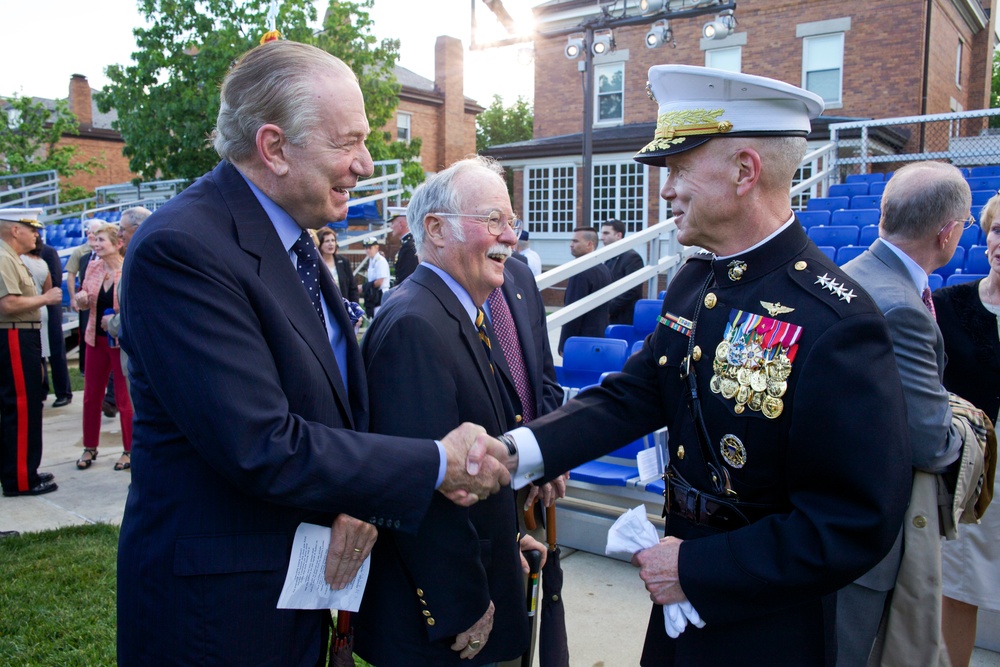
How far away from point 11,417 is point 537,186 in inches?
680

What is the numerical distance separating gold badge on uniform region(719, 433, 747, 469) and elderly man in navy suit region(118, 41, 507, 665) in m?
0.59

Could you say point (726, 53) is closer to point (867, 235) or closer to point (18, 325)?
point (867, 235)

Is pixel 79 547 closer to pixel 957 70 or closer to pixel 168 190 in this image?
pixel 168 190

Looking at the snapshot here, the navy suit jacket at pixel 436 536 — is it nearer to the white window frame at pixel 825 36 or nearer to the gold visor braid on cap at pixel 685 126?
the gold visor braid on cap at pixel 685 126

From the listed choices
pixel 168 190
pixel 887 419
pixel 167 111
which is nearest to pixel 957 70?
pixel 167 111

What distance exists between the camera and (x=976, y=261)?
750 cm

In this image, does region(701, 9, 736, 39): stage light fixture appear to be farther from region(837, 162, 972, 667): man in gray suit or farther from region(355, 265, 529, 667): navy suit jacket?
region(355, 265, 529, 667): navy suit jacket

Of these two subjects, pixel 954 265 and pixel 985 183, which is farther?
pixel 985 183

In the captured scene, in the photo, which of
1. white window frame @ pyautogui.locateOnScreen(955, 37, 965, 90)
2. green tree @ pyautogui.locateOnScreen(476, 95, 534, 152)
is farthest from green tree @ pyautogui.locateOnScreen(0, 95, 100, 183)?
green tree @ pyautogui.locateOnScreen(476, 95, 534, 152)

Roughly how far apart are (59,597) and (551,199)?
18330 millimetres

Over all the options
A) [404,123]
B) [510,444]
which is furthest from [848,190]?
[404,123]

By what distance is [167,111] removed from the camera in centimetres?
1847

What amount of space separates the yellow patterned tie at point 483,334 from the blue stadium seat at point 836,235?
7.42 m

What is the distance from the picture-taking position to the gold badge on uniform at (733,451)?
1.63 metres
